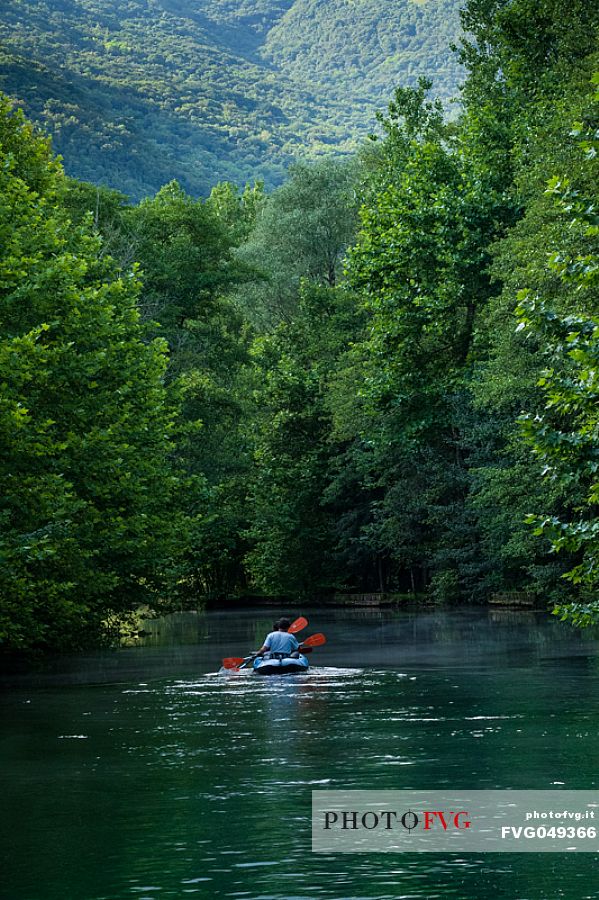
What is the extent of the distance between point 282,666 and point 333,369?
4554cm

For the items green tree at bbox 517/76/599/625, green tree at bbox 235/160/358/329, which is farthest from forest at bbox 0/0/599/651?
green tree at bbox 235/160/358/329

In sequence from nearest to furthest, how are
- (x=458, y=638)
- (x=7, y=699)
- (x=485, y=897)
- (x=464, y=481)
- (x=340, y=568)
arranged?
(x=485, y=897) → (x=7, y=699) → (x=458, y=638) → (x=464, y=481) → (x=340, y=568)

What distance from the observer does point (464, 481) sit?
6191cm

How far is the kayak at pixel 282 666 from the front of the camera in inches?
1412

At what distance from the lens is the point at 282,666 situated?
3606cm

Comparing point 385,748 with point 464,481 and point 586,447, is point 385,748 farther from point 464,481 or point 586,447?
point 464,481

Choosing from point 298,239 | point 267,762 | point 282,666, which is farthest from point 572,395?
point 298,239

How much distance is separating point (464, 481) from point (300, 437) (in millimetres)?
20159

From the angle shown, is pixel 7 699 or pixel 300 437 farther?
pixel 300 437

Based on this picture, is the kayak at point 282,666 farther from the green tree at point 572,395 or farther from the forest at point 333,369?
the green tree at point 572,395

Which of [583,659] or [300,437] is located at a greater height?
[300,437]

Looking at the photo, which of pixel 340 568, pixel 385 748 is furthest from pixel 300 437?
pixel 385 748

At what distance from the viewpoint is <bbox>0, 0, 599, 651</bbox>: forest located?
105 feet

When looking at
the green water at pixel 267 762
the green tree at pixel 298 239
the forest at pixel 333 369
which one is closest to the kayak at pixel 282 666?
the green water at pixel 267 762
